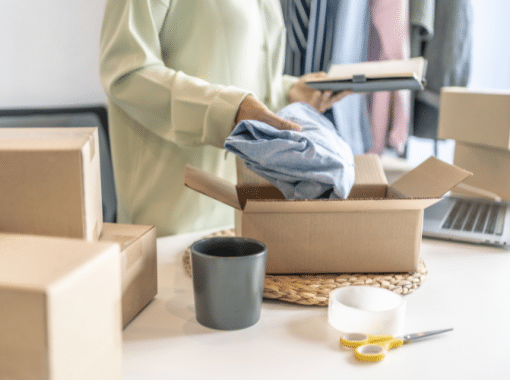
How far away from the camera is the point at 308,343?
542 millimetres

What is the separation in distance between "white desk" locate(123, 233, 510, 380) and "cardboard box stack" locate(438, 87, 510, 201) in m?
0.59

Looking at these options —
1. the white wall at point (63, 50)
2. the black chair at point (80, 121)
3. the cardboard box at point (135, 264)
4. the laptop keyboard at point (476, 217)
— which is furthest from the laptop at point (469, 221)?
the white wall at point (63, 50)

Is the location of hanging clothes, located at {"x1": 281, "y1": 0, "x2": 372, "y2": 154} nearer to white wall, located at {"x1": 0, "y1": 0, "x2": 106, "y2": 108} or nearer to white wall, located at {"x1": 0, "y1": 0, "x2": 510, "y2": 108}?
white wall, located at {"x1": 0, "y1": 0, "x2": 510, "y2": 108}

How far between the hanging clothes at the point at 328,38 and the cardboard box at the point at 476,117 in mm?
317

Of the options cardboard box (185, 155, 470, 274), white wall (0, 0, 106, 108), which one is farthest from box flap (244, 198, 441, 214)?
white wall (0, 0, 106, 108)

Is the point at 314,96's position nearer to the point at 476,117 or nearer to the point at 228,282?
the point at 476,117

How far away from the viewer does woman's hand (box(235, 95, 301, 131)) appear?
72 centimetres

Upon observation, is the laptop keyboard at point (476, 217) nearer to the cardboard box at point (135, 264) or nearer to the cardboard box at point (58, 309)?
the cardboard box at point (135, 264)

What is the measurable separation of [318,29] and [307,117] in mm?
934

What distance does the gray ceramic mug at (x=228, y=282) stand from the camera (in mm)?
532

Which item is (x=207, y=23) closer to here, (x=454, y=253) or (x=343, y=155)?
(x=343, y=155)

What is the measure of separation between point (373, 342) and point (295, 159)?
243 mm

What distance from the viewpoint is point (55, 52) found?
1738 mm

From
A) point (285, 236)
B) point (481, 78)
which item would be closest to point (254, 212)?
point (285, 236)
